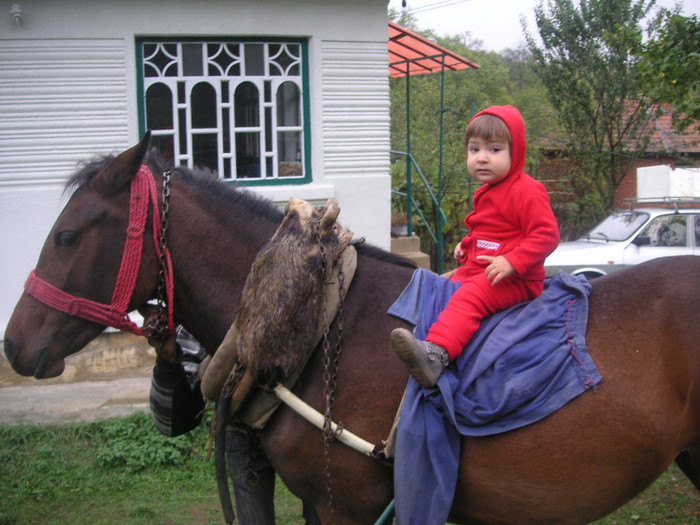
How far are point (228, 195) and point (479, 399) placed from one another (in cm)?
115

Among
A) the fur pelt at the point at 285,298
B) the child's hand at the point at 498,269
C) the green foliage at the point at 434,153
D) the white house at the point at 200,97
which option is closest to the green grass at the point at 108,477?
the white house at the point at 200,97

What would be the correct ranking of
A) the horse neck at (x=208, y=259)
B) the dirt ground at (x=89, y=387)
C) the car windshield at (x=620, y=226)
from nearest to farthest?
the horse neck at (x=208, y=259) < the dirt ground at (x=89, y=387) < the car windshield at (x=620, y=226)

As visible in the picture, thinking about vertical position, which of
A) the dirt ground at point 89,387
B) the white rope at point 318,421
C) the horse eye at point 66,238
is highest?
the horse eye at point 66,238

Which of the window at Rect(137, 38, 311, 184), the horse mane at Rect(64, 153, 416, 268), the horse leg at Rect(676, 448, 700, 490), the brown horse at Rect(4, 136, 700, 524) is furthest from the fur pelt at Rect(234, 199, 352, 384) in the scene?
the window at Rect(137, 38, 311, 184)

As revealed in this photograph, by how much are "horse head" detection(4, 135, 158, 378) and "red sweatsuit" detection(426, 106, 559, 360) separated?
1.07 metres

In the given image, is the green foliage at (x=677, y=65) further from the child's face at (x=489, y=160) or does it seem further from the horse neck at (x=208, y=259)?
the horse neck at (x=208, y=259)

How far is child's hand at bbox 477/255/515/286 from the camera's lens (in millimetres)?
1906

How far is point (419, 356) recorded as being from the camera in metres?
1.76

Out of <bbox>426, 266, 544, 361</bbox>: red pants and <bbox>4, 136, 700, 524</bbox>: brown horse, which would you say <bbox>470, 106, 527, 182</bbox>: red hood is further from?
<bbox>4, 136, 700, 524</bbox>: brown horse

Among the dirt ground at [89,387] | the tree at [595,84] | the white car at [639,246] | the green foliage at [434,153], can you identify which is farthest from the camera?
the tree at [595,84]

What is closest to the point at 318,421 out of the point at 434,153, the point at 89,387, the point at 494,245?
the point at 494,245

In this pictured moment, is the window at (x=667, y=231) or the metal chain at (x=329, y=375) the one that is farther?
the window at (x=667, y=231)

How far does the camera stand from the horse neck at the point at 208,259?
6.82 feet

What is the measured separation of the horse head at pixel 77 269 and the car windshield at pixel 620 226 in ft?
28.0
